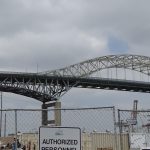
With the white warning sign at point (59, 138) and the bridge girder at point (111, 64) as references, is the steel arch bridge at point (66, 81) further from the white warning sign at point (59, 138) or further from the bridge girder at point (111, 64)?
the white warning sign at point (59, 138)

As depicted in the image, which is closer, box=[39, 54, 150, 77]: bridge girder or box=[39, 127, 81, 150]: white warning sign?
box=[39, 127, 81, 150]: white warning sign

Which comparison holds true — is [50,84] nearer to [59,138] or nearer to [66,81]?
[66,81]

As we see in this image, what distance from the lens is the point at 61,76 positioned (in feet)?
306

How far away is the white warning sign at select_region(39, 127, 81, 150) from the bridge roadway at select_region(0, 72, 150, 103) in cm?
7493

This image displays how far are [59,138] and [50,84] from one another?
8260 cm

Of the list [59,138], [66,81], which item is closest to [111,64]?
[66,81]

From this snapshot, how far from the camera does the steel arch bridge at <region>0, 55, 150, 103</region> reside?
3356 inches

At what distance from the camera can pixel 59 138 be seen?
914cm

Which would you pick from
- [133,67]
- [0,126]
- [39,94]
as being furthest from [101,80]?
[0,126]

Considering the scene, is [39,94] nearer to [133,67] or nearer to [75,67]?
[75,67]

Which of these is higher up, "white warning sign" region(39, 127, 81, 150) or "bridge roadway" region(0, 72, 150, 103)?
"bridge roadway" region(0, 72, 150, 103)

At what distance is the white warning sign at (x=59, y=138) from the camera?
9.12m

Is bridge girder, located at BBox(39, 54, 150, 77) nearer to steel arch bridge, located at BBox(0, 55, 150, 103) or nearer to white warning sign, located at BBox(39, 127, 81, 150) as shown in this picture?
steel arch bridge, located at BBox(0, 55, 150, 103)

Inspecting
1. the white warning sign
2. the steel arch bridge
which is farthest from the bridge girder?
the white warning sign
